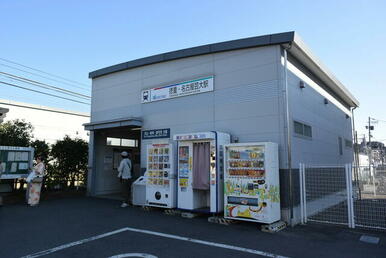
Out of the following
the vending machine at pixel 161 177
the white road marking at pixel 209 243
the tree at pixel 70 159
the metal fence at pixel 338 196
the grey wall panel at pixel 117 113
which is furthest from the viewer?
the tree at pixel 70 159

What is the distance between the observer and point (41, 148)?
1082 centimetres

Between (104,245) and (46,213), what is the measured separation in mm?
3739

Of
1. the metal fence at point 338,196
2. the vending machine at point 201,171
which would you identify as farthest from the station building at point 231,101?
the vending machine at point 201,171

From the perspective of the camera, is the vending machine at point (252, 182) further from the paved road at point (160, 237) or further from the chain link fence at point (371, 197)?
the chain link fence at point (371, 197)

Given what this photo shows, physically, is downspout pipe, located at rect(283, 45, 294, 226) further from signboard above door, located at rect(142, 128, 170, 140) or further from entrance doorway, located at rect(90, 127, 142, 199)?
entrance doorway, located at rect(90, 127, 142, 199)

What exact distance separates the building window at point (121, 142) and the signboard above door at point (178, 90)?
319 cm

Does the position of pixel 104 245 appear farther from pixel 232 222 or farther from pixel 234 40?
pixel 234 40

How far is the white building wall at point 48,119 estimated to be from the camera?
16.3m

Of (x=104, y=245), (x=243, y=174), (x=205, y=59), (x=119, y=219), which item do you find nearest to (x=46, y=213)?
(x=119, y=219)

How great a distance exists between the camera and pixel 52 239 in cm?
512

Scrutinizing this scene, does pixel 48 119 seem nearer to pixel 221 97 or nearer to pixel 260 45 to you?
pixel 221 97

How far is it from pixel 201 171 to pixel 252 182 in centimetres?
154

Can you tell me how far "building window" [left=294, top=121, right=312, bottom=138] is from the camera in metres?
7.49

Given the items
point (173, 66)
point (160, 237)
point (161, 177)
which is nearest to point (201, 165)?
point (161, 177)
